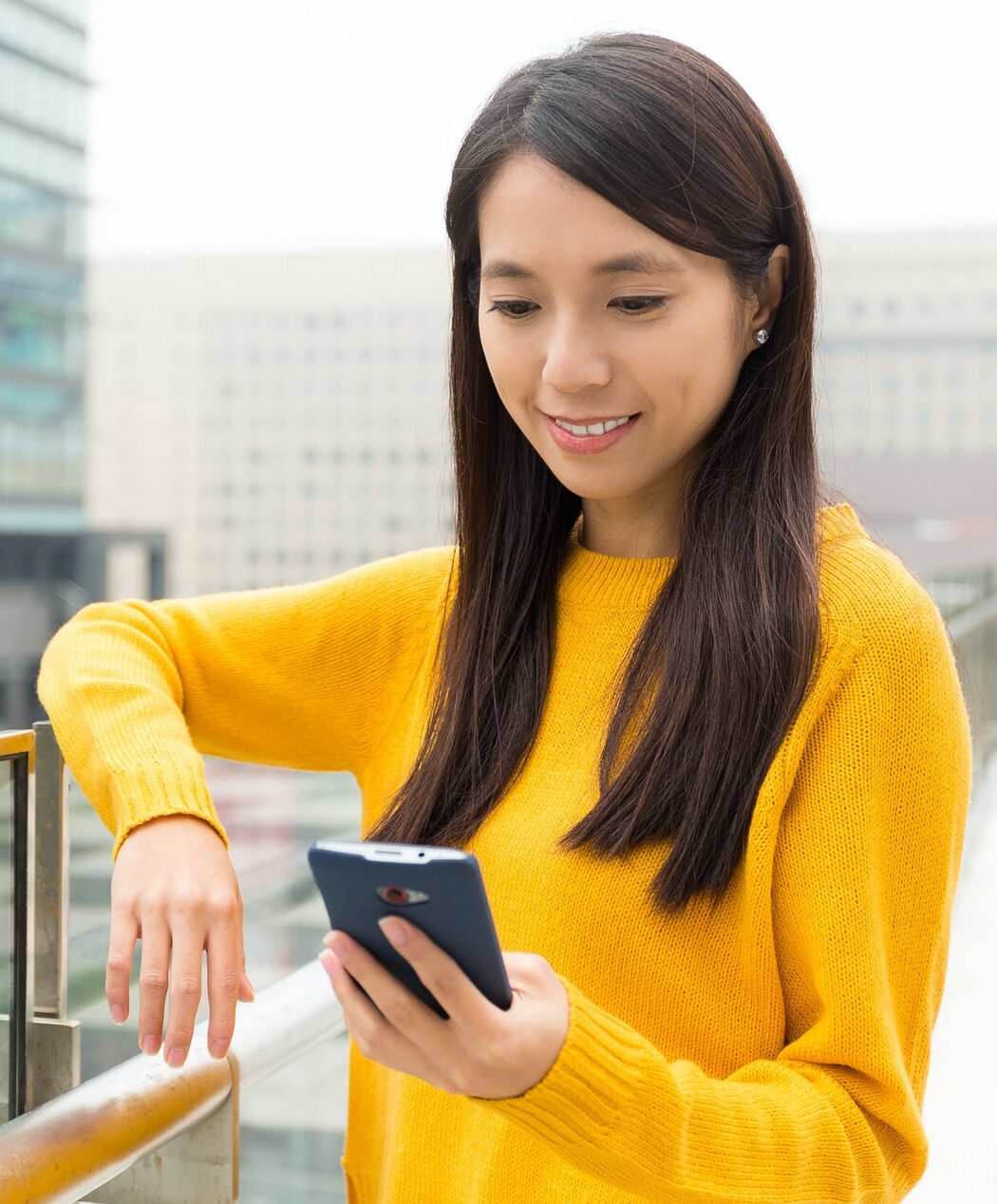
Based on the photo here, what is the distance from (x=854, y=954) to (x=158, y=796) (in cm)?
45

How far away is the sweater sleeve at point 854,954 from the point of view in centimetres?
74

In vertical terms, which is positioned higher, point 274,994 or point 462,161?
point 462,161

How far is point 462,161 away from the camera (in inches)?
37.5

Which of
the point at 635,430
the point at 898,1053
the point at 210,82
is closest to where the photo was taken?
the point at 898,1053

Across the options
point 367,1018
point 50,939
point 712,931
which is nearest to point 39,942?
point 50,939

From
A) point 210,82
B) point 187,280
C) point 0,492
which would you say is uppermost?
point 210,82

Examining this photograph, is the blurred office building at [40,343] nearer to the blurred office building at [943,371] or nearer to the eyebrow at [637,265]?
the blurred office building at [943,371]

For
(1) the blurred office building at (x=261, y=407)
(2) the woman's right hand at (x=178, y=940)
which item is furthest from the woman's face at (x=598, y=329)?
(1) the blurred office building at (x=261, y=407)

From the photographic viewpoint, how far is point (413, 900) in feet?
1.91

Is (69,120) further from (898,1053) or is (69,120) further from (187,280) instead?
(898,1053)

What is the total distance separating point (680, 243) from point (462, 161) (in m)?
0.19

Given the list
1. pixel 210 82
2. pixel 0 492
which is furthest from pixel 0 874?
pixel 210 82

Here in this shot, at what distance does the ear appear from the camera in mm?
950

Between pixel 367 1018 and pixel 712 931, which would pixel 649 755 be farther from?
pixel 367 1018
